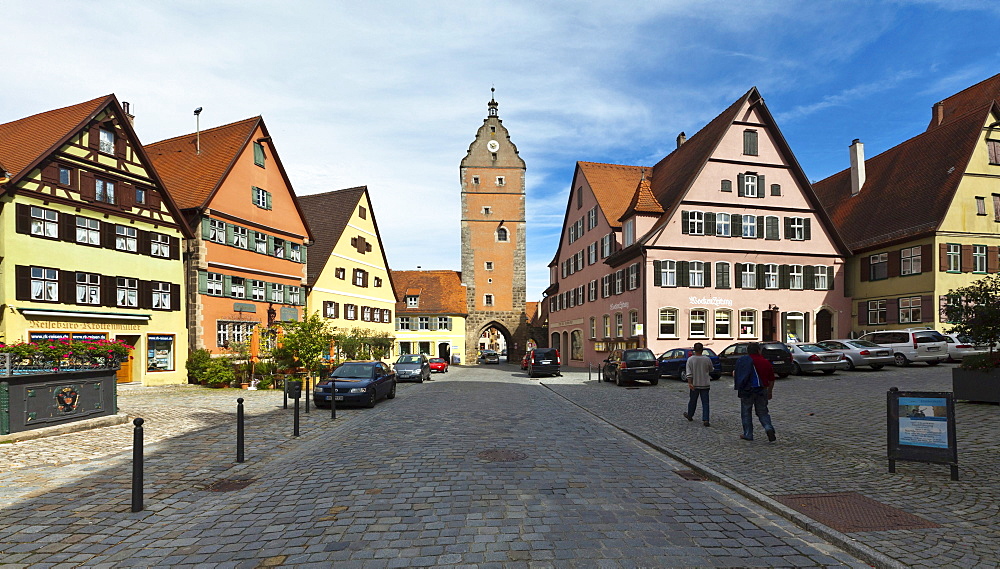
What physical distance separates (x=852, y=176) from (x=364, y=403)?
131 ft

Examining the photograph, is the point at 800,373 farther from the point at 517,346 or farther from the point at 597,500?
the point at 517,346

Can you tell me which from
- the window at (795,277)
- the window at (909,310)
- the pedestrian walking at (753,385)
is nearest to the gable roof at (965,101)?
the window at (909,310)

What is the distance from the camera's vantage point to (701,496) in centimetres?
731

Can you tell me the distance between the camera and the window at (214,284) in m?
29.8

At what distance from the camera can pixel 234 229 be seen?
31812 millimetres

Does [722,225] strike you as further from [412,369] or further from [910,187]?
[412,369]

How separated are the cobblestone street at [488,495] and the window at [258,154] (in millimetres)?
22900

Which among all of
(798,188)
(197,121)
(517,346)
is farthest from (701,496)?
(517,346)

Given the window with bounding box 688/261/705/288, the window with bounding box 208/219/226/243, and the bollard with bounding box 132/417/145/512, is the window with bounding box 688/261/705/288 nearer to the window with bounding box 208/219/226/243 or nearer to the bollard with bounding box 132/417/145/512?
the window with bounding box 208/219/226/243

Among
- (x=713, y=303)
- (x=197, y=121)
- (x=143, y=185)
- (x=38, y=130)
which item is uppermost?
(x=197, y=121)

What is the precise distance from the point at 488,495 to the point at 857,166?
4490 cm

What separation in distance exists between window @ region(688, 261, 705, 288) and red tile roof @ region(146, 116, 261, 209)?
25342 millimetres

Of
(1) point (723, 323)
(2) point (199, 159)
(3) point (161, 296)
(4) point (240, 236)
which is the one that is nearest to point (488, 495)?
(3) point (161, 296)

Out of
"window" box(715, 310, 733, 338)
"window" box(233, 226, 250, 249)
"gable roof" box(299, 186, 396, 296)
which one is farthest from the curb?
"gable roof" box(299, 186, 396, 296)
